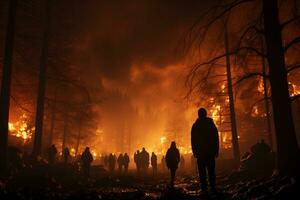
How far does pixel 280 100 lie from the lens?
928 cm

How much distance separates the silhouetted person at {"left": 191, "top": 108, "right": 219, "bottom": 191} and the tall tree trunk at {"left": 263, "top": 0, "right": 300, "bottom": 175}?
7.76ft

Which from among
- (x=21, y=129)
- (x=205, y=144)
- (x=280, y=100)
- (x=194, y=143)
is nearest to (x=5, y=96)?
(x=194, y=143)

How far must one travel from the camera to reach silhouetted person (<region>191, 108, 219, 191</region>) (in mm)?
7883

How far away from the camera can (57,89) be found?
30.4 metres

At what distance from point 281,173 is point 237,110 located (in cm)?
3493

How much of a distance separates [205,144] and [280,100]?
2974 mm

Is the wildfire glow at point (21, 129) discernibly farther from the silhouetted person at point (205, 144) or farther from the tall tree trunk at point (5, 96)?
the silhouetted person at point (205, 144)

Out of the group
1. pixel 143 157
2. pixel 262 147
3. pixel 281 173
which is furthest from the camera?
pixel 143 157

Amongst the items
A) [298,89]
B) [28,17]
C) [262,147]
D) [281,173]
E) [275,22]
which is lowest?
[281,173]

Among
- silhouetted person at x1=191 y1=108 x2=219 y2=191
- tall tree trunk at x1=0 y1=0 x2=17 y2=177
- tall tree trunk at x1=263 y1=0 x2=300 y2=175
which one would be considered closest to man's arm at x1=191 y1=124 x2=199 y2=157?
silhouetted person at x1=191 y1=108 x2=219 y2=191

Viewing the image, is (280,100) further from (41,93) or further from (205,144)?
(41,93)

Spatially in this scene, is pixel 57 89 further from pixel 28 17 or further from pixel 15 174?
pixel 15 174

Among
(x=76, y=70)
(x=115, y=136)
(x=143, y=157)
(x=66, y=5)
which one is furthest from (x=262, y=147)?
(x=115, y=136)

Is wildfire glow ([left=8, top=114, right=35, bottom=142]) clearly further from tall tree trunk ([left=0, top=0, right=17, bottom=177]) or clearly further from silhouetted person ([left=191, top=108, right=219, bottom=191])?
silhouetted person ([left=191, top=108, right=219, bottom=191])
